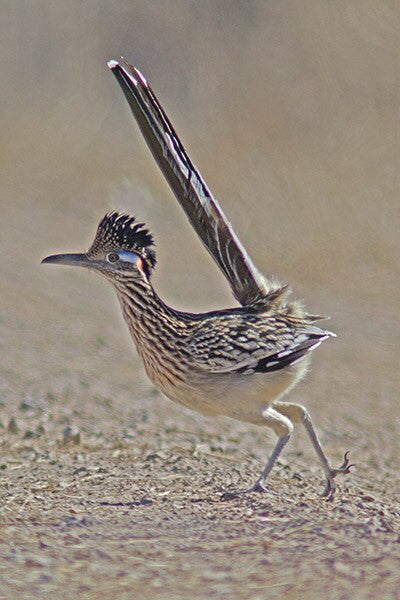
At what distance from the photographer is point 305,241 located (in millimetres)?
15672

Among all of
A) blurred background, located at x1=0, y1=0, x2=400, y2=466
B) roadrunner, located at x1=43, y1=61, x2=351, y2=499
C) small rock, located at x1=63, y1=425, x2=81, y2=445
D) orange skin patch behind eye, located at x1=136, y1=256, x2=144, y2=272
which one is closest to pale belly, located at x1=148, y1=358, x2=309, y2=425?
roadrunner, located at x1=43, y1=61, x2=351, y2=499

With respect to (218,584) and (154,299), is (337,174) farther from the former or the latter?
(218,584)

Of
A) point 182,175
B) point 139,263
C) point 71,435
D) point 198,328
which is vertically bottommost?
point 71,435

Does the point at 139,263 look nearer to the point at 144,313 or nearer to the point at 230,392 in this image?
the point at 144,313

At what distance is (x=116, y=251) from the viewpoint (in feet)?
21.5

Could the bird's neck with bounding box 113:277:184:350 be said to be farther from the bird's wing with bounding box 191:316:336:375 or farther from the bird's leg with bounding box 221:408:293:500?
the bird's leg with bounding box 221:408:293:500

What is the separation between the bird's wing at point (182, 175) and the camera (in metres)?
6.37

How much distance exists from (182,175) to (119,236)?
0.47 metres

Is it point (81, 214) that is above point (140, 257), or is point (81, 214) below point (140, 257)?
above

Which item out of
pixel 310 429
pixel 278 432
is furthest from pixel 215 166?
pixel 278 432

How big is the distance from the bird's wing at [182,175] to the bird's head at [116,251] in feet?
1.02

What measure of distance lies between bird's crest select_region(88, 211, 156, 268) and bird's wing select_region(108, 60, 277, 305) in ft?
0.95

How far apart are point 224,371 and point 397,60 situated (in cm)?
1301

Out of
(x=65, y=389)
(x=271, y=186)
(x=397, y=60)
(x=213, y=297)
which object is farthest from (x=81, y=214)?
(x=65, y=389)
